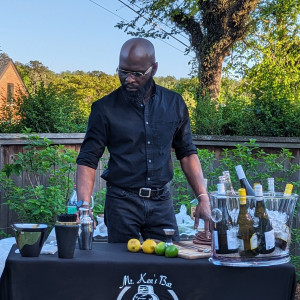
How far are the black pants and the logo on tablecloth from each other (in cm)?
65

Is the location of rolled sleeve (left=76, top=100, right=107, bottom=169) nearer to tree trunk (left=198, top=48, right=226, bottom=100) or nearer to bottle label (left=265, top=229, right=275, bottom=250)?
bottle label (left=265, top=229, right=275, bottom=250)

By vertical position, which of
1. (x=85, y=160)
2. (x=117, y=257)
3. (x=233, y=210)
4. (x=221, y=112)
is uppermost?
(x=221, y=112)

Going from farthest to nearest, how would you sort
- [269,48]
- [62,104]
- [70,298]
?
1. [269,48]
2. [62,104]
3. [70,298]

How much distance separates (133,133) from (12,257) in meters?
0.98

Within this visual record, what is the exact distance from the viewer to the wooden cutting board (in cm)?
271

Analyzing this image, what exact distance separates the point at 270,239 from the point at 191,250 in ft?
1.37

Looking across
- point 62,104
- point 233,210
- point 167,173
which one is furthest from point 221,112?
point 233,210

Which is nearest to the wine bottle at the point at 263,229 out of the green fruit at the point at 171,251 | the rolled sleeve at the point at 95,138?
the green fruit at the point at 171,251

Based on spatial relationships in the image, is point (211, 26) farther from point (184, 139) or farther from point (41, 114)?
point (184, 139)

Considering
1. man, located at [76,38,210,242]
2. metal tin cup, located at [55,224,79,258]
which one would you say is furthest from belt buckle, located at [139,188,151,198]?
metal tin cup, located at [55,224,79,258]

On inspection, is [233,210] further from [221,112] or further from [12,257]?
[221,112]

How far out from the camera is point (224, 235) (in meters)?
2.61

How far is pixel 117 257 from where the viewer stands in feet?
8.80

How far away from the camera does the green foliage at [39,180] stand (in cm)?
539
